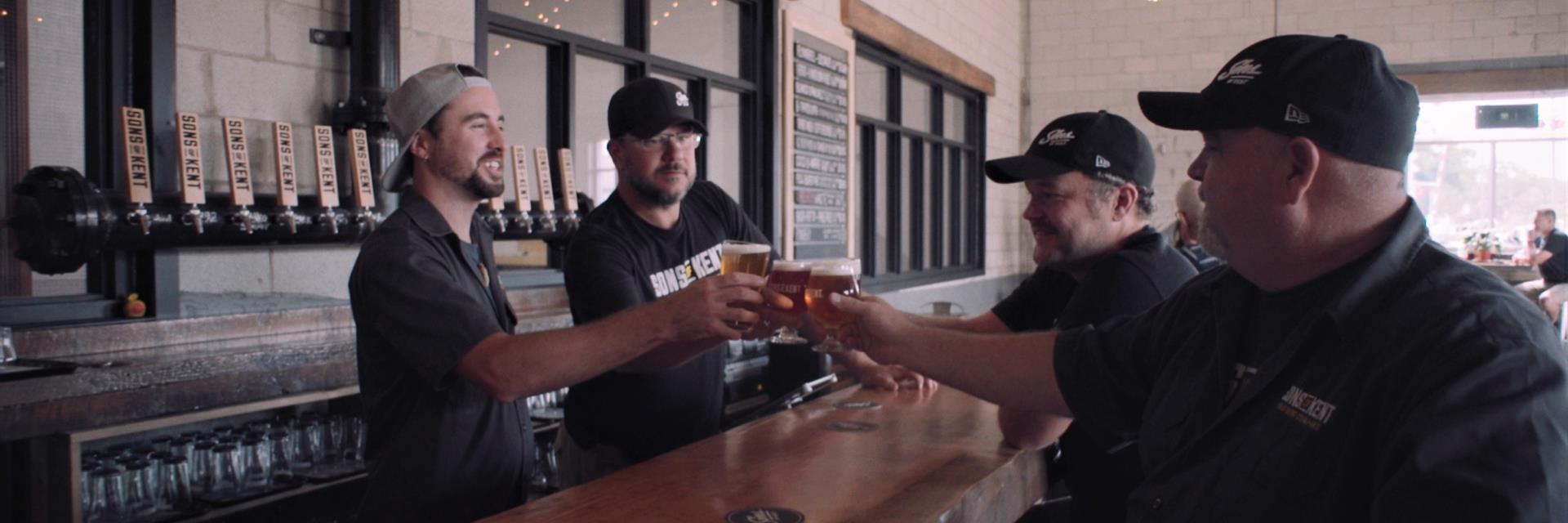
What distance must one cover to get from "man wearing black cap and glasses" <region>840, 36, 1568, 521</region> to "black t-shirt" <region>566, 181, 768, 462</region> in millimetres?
1205

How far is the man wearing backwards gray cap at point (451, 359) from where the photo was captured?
5.64 feet

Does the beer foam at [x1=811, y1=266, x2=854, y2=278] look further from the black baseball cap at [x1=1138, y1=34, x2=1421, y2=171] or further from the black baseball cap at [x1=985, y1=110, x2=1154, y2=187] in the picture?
the black baseball cap at [x1=1138, y1=34, x2=1421, y2=171]

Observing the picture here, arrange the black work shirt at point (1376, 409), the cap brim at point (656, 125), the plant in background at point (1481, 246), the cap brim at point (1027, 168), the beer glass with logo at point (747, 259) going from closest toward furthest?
the black work shirt at point (1376, 409)
the beer glass with logo at point (747, 259)
the cap brim at point (1027, 168)
the cap brim at point (656, 125)
the plant in background at point (1481, 246)

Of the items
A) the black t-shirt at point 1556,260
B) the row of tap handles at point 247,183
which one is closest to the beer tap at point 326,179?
the row of tap handles at point 247,183

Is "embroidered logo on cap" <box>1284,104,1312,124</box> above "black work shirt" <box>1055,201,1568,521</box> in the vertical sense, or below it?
above

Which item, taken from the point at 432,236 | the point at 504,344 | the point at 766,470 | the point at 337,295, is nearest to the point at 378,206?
the point at 337,295

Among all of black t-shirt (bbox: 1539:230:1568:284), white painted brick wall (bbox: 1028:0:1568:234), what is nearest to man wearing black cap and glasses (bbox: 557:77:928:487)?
white painted brick wall (bbox: 1028:0:1568:234)

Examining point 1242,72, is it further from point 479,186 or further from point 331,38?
point 331,38

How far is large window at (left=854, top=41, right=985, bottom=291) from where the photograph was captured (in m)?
7.39

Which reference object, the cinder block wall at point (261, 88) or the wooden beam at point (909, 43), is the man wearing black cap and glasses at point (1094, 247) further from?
the wooden beam at point (909, 43)

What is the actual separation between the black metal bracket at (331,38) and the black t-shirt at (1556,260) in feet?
33.0

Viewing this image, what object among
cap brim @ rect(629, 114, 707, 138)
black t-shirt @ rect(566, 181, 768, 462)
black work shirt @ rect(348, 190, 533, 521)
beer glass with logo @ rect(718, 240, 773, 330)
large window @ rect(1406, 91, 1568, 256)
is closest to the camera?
black work shirt @ rect(348, 190, 533, 521)

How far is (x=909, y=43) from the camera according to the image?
7.23 metres

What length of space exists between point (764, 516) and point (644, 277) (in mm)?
1007
